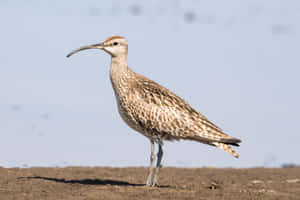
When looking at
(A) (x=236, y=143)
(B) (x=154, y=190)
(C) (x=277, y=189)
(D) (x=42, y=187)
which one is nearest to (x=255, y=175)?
(C) (x=277, y=189)

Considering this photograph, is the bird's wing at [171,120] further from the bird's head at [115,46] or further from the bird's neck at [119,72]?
the bird's head at [115,46]

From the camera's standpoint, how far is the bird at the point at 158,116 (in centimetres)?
1352

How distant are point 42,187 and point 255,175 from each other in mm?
7158

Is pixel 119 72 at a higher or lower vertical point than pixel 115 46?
lower

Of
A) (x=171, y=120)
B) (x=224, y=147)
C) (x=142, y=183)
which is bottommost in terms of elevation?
(x=142, y=183)

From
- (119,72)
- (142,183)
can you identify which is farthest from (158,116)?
(142,183)

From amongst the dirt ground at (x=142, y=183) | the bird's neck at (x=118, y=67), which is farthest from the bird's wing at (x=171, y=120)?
the dirt ground at (x=142, y=183)

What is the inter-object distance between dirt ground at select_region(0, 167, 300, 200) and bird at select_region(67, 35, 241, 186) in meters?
1.11

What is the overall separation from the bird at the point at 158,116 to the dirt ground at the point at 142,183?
111cm

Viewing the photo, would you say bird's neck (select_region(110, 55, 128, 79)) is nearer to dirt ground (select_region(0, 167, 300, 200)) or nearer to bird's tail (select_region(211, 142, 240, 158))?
dirt ground (select_region(0, 167, 300, 200))

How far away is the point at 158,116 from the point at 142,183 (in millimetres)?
2961

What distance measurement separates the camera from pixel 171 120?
13547mm

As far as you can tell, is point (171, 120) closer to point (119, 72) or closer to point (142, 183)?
point (119, 72)

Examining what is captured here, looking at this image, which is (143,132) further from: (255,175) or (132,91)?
(255,175)
